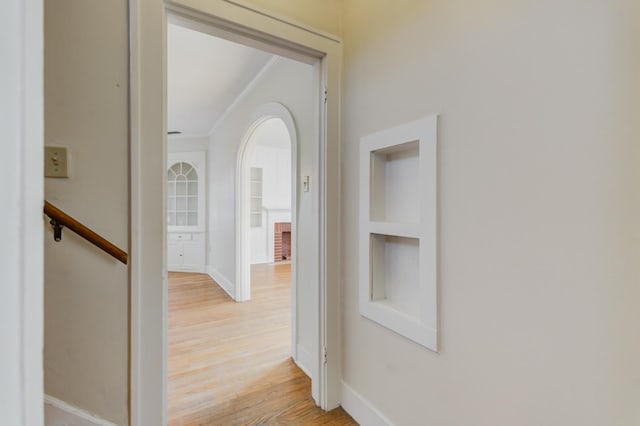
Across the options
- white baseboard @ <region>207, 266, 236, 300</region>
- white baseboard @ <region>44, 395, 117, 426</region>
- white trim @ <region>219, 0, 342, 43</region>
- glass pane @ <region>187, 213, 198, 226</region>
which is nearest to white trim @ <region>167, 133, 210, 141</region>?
glass pane @ <region>187, 213, 198, 226</region>

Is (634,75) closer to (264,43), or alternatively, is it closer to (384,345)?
(384,345)

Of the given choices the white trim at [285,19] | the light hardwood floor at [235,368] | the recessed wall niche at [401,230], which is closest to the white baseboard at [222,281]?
the light hardwood floor at [235,368]

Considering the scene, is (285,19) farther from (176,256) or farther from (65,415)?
(176,256)

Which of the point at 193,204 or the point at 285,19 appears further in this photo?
the point at 193,204

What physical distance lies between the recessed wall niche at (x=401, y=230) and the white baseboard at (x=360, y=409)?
1.56ft

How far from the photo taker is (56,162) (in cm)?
110

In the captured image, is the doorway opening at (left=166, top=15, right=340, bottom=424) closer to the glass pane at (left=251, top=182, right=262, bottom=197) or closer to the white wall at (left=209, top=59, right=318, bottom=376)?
the white wall at (left=209, top=59, right=318, bottom=376)

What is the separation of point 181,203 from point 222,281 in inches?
81.6

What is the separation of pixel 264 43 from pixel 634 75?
1479 mm

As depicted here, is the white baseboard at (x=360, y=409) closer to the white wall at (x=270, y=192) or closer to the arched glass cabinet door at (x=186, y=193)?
the arched glass cabinet door at (x=186, y=193)

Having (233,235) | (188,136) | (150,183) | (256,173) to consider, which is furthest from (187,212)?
(150,183)

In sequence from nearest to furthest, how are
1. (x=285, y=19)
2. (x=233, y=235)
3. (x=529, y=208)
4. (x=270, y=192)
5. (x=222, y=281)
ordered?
1. (x=529, y=208)
2. (x=285, y=19)
3. (x=233, y=235)
4. (x=222, y=281)
5. (x=270, y=192)

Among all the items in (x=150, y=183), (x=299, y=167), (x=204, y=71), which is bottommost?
(x=150, y=183)
